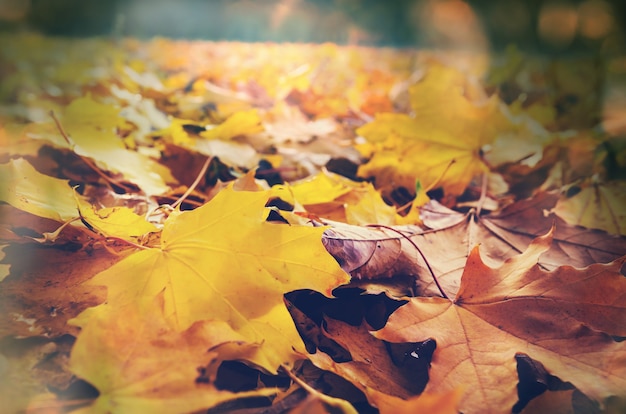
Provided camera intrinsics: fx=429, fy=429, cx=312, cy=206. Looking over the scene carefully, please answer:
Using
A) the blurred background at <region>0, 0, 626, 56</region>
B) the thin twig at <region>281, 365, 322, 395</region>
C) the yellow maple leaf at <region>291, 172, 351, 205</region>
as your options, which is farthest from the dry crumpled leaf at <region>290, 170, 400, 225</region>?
the blurred background at <region>0, 0, 626, 56</region>

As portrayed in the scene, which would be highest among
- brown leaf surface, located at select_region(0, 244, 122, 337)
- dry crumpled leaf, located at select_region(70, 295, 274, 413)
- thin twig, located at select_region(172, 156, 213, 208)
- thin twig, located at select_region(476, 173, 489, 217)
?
dry crumpled leaf, located at select_region(70, 295, 274, 413)

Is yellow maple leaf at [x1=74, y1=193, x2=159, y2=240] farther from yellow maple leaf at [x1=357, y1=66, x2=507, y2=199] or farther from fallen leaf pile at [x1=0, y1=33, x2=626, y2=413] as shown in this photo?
yellow maple leaf at [x1=357, y1=66, x2=507, y2=199]

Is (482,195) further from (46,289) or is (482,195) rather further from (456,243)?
(46,289)

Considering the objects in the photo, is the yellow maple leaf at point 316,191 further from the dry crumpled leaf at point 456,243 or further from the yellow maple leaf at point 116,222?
the yellow maple leaf at point 116,222

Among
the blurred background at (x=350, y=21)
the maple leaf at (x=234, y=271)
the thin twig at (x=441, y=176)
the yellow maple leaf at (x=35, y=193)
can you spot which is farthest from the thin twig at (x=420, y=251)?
the blurred background at (x=350, y=21)

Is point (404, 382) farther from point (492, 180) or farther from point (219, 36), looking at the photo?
point (219, 36)

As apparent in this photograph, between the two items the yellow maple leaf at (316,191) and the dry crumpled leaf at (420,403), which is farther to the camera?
the yellow maple leaf at (316,191)
